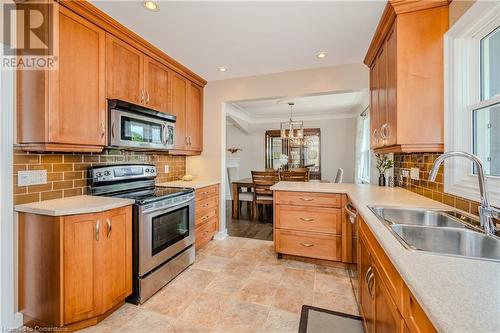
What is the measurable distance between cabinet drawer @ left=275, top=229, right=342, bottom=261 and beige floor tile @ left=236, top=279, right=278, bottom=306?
0.53 m

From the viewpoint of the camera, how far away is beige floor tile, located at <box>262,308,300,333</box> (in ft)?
5.44

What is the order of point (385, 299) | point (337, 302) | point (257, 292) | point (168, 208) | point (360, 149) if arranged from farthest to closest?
point (360, 149) < point (168, 208) < point (257, 292) < point (337, 302) < point (385, 299)

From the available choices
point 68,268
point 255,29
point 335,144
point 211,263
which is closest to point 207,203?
point 211,263

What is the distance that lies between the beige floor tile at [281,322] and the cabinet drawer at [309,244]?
2.88 ft

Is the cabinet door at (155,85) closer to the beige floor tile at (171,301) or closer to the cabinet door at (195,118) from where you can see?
the cabinet door at (195,118)

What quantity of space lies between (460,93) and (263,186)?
313cm

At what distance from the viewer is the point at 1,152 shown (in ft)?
5.18

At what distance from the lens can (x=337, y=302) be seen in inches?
77.6

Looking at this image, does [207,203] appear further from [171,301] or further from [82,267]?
[82,267]

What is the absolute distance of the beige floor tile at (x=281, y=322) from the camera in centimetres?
166

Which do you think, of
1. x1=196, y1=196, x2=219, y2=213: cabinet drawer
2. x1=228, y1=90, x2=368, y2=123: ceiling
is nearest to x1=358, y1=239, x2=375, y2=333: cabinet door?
x1=196, y1=196, x2=219, y2=213: cabinet drawer

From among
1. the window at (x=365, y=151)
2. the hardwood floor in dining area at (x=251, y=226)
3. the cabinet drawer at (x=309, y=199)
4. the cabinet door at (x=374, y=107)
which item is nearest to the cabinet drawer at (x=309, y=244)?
the cabinet drawer at (x=309, y=199)

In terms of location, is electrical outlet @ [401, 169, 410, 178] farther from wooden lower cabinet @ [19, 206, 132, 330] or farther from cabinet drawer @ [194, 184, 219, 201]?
wooden lower cabinet @ [19, 206, 132, 330]

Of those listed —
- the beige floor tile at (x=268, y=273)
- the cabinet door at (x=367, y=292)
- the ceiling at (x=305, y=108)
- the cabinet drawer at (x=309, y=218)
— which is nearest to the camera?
the cabinet door at (x=367, y=292)
